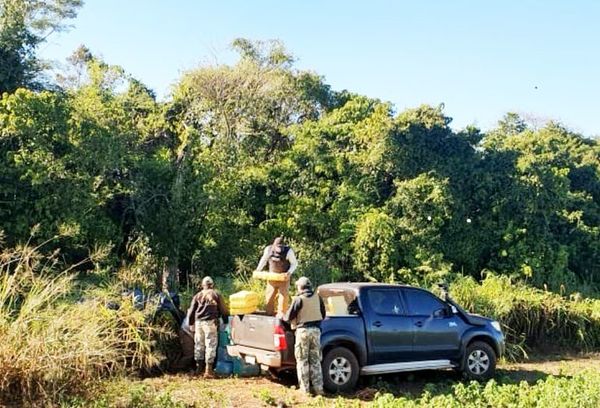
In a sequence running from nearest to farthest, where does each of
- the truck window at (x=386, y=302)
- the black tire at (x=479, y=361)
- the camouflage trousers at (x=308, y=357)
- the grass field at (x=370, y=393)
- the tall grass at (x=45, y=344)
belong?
the tall grass at (x=45, y=344)
the grass field at (x=370, y=393)
the camouflage trousers at (x=308, y=357)
the truck window at (x=386, y=302)
the black tire at (x=479, y=361)

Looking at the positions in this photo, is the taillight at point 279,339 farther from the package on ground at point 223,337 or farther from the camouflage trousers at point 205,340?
the package on ground at point 223,337

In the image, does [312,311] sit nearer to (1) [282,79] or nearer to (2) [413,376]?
(2) [413,376]

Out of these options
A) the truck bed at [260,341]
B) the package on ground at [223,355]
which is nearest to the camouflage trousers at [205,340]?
the package on ground at [223,355]

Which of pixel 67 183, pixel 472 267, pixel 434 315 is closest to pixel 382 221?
pixel 472 267

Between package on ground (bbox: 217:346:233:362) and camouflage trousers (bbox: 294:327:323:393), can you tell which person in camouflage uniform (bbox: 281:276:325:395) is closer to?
camouflage trousers (bbox: 294:327:323:393)

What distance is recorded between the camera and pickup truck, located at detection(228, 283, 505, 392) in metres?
10.5

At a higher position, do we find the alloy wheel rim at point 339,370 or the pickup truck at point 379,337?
the pickup truck at point 379,337

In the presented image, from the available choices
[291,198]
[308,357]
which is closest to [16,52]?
[291,198]

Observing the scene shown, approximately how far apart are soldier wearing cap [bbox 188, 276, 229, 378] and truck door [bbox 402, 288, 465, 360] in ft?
11.1

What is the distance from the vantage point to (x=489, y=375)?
1191 cm

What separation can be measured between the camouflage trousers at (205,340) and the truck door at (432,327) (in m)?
3.46

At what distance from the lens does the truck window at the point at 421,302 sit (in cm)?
1152

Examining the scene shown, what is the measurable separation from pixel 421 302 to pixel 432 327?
0.48 metres

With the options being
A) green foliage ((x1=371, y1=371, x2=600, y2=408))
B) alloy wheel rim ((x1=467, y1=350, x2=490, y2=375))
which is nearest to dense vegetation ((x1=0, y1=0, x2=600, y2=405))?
alloy wheel rim ((x1=467, y1=350, x2=490, y2=375))
